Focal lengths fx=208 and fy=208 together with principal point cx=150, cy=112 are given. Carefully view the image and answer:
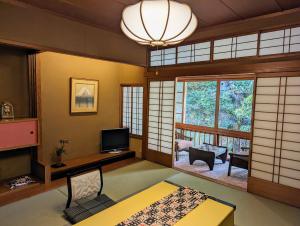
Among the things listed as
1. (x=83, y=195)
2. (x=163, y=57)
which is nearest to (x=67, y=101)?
(x=163, y=57)

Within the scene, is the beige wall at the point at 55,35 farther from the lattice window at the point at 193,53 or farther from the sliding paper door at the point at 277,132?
the sliding paper door at the point at 277,132

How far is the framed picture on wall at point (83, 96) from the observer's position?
15.0 feet

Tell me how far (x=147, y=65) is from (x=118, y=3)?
2.15 m

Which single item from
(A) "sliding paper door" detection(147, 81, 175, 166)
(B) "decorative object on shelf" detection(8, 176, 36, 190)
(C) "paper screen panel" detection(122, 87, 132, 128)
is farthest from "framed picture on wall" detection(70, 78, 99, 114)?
(B) "decorative object on shelf" detection(8, 176, 36, 190)

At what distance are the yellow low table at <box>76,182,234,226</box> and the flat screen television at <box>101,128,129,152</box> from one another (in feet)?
8.85

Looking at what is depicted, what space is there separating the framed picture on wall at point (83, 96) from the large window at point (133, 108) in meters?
0.97

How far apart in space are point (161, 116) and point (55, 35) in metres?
2.80

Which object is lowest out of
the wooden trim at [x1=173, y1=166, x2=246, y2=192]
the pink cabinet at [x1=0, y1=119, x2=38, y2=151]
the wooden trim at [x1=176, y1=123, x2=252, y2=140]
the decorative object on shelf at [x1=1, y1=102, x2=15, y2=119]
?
the wooden trim at [x1=173, y1=166, x2=246, y2=192]

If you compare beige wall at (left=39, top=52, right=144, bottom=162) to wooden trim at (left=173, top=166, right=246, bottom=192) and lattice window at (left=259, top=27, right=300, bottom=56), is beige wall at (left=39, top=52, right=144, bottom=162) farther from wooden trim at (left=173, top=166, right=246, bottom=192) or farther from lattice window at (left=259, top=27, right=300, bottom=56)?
lattice window at (left=259, top=27, right=300, bottom=56)

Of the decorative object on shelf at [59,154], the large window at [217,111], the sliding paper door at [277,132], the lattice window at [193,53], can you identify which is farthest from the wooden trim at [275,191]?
the decorative object on shelf at [59,154]

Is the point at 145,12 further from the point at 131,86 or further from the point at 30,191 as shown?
the point at 131,86

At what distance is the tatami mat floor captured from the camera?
2.72m

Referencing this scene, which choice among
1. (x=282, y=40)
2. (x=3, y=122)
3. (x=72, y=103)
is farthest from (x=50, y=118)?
(x=282, y=40)

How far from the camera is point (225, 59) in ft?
12.4
